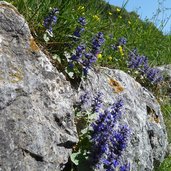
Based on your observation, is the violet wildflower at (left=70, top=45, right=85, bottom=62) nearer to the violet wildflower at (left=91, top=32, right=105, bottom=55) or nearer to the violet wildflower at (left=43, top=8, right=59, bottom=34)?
the violet wildflower at (left=91, top=32, right=105, bottom=55)

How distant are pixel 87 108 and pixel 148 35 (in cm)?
488

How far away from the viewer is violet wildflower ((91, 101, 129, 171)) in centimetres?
310

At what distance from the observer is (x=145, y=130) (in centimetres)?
434

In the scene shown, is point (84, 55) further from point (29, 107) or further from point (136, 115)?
point (29, 107)

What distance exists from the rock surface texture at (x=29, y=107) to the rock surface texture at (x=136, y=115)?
71cm

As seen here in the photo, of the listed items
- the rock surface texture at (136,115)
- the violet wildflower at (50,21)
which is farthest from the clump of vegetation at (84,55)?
the rock surface texture at (136,115)

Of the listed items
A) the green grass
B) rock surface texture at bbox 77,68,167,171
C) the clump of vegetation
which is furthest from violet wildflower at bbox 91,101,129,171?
the green grass

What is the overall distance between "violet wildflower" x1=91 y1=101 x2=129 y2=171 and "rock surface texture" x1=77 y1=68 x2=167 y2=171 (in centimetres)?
58

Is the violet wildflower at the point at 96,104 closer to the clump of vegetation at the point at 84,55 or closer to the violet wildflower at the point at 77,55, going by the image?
the clump of vegetation at the point at 84,55

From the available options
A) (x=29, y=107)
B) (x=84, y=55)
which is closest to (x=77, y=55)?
(x=84, y=55)

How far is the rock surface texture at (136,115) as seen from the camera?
3934 millimetres

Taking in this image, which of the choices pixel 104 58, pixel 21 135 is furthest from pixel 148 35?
pixel 21 135

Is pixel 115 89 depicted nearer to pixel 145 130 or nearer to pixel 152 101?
pixel 145 130

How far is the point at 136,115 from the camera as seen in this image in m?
4.20
